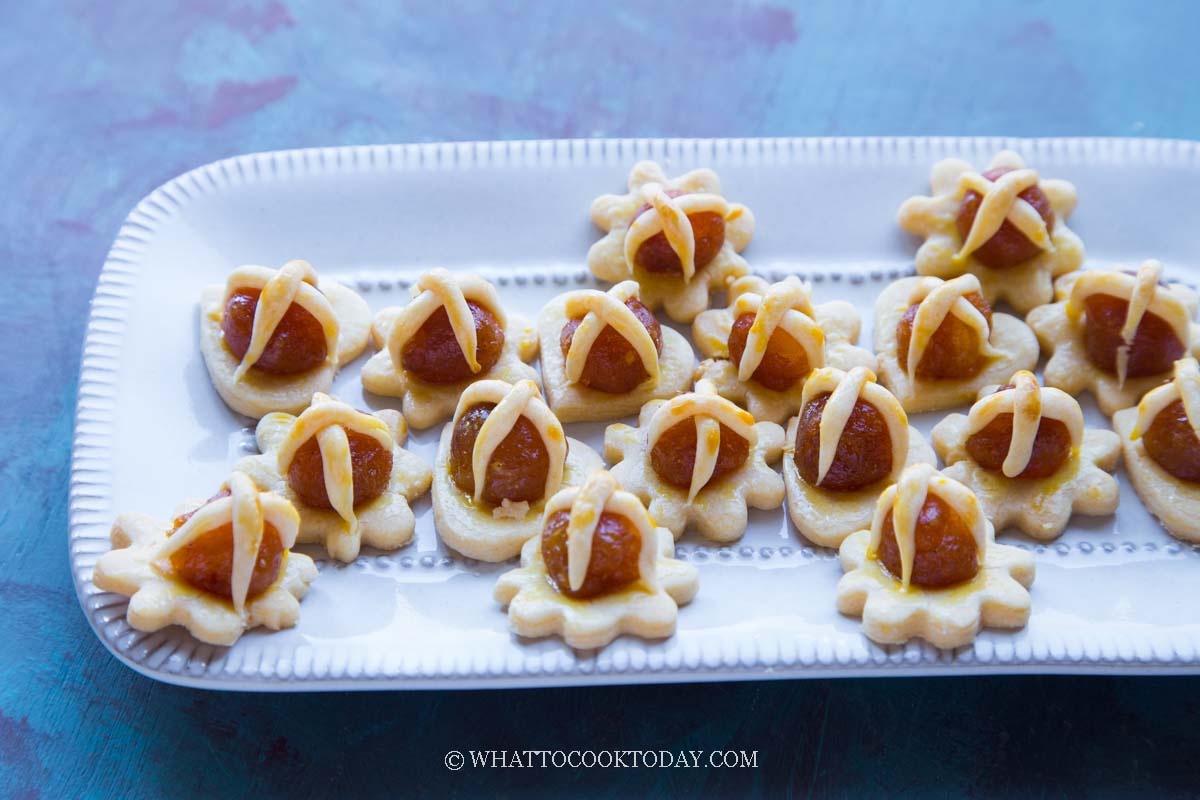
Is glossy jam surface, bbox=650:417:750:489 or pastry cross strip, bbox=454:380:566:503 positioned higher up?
pastry cross strip, bbox=454:380:566:503

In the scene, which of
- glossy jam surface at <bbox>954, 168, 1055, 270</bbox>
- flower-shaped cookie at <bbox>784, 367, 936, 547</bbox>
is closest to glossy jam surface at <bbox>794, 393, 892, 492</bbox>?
flower-shaped cookie at <bbox>784, 367, 936, 547</bbox>

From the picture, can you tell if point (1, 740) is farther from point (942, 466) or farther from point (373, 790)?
point (942, 466)

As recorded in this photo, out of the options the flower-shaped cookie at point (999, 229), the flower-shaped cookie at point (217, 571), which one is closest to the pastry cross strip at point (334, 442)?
the flower-shaped cookie at point (217, 571)

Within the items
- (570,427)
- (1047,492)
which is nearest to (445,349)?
(570,427)

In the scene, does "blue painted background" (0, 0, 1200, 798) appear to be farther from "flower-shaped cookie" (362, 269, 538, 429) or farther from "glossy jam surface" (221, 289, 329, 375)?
"flower-shaped cookie" (362, 269, 538, 429)

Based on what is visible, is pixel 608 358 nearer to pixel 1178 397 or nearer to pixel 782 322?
pixel 782 322

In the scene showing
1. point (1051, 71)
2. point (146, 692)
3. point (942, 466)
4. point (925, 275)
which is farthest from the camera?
point (1051, 71)

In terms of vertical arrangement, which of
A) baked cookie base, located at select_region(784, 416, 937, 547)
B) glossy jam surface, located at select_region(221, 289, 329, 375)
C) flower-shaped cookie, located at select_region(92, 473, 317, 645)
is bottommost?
baked cookie base, located at select_region(784, 416, 937, 547)

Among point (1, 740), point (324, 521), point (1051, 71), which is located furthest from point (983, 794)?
point (1051, 71)
